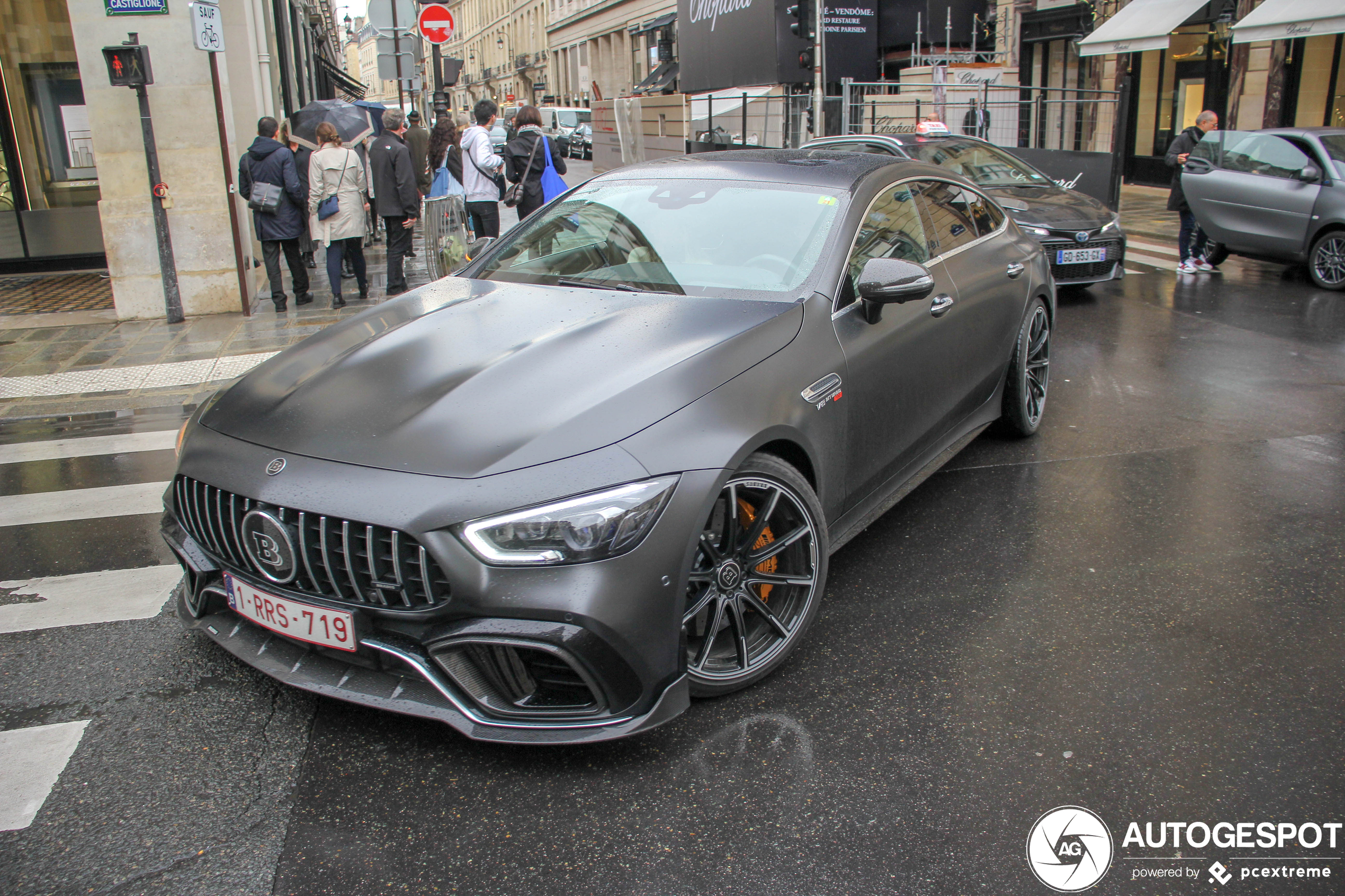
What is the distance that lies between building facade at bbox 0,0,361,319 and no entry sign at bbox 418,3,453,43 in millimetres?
2134

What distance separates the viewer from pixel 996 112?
16766mm

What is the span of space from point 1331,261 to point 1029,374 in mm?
6551

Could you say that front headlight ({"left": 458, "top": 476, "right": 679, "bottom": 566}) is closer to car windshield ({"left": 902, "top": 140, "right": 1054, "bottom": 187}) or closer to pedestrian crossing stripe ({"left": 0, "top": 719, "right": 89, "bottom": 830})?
pedestrian crossing stripe ({"left": 0, "top": 719, "right": 89, "bottom": 830})

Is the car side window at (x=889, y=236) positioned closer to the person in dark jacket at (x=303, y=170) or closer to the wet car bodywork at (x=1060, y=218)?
the wet car bodywork at (x=1060, y=218)

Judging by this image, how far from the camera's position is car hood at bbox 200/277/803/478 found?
2.79m

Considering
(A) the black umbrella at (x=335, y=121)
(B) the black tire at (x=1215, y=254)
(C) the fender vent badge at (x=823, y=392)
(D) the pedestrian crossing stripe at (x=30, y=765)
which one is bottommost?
(D) the pedestrian crossing stripe at (x=30, y=765)

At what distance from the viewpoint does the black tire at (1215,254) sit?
11.7 metres

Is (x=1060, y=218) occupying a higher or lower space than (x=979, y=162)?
lower

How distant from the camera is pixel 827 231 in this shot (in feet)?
12.5

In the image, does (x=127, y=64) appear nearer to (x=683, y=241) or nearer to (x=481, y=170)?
(x=481, y=170)

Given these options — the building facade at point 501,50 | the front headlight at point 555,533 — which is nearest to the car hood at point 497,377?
the front headlight at point 555,533

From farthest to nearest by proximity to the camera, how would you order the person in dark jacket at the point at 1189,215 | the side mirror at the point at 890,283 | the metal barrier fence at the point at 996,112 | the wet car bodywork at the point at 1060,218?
the metal barrier fence at the point at 996,112 → the person in dark jacket at the point at 1189,215 → the wet car bodywork at the point at 1060,218 → the side mirror at the point at 890,283

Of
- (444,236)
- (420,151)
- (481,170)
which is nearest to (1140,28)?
(420,151)

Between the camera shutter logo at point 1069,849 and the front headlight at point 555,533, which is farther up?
the front headlight at point 555,533
